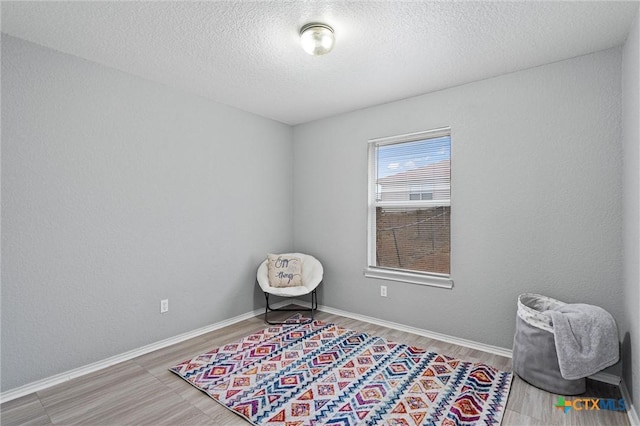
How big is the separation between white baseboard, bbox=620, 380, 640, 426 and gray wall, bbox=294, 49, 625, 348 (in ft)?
1.52

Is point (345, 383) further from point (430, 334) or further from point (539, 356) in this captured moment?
point (539, 356)

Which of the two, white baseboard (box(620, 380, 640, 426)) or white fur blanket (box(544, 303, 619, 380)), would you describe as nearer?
white baseboard (box(620, 380, 640, 426))

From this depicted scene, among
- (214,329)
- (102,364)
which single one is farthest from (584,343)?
(102,364)

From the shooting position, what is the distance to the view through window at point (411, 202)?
3283 mm

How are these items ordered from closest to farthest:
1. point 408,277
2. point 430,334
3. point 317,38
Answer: point 317,38, point 430,334, point 408,277

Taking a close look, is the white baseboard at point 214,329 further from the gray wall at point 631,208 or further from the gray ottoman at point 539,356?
the gray ottoman at point 539,356

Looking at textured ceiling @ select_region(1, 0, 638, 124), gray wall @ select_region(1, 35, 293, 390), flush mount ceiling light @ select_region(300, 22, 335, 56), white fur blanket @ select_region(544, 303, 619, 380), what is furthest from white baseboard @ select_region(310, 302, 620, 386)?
flush mount ceiling light @ select_region(300, 22, 335, 56)

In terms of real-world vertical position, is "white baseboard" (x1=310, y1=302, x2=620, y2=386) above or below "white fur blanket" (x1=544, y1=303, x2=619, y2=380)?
below

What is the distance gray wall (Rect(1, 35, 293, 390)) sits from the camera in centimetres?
226

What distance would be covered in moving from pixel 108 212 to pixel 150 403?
5.01 ft

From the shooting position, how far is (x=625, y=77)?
2.22 metres

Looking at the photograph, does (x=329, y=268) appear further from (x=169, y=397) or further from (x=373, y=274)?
(x=169, y=397)

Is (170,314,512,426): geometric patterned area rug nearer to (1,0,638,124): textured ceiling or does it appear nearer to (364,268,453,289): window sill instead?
(364,268,453,289): window sill

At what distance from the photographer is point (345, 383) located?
2.37 metres
